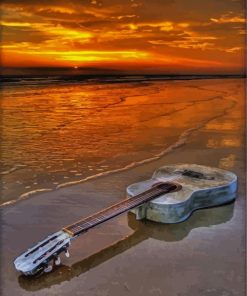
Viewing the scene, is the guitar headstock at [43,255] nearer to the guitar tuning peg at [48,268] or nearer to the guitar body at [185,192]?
the guitar tuning peg at [48,268]

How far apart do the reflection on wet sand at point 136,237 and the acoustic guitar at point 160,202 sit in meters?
0.09

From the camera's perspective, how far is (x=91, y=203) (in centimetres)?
629

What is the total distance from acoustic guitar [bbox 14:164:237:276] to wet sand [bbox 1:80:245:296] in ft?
0.44

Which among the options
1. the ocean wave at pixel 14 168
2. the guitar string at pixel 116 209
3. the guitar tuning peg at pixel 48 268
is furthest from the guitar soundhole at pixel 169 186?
the ocean wave at pixel 14 168

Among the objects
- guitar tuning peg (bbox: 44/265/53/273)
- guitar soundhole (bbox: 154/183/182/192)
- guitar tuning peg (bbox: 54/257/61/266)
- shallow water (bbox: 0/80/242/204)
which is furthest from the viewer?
shallow water (bbox: 0/80/242/204)

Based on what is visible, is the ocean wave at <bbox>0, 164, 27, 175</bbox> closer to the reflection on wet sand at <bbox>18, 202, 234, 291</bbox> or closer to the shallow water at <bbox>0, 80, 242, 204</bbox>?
the shallow water at <bbox>0, 80, 242, 204</bbox>

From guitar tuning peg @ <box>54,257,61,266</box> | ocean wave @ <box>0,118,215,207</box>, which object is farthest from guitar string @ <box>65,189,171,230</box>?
ocean wave @ <box>0,118,215,207</box>

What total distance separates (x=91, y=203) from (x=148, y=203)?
1.09 m

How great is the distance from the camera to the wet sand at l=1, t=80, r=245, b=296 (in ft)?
13.4

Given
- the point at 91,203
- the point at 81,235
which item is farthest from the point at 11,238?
the point at 91,203

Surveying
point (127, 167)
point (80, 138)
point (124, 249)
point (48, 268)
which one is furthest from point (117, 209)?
point (80, 138)

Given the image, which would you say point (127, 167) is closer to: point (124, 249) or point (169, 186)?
point (169, 186)

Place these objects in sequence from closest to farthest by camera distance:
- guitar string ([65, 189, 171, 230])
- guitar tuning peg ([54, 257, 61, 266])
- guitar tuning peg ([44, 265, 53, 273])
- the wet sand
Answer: the wet sand → guitar tuning peg ([44, 265, 53, 273]) → guitar tuning peg ([54, 257, 61, 266]) → guitar string ([65, 189, 171, 230])

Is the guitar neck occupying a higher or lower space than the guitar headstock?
higher
